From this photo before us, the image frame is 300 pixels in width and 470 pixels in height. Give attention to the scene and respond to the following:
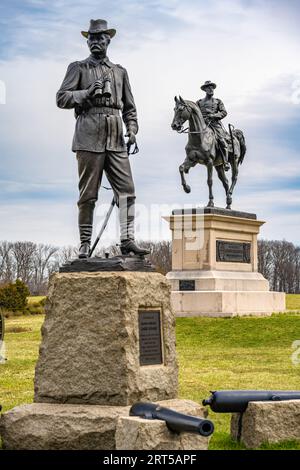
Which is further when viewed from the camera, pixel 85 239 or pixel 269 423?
pixel 85 239

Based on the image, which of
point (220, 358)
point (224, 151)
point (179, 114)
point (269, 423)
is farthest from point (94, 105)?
point (224, 151)

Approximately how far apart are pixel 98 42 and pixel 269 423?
414 centimetres

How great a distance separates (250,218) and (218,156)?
2.17m

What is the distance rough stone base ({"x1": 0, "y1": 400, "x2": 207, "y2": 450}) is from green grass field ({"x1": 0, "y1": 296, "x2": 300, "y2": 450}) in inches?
43.9

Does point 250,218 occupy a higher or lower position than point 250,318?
higher

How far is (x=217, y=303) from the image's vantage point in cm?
2320

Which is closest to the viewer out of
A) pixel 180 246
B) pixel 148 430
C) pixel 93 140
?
pixel 148 430

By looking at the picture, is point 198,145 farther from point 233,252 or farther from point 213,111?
point 233,252

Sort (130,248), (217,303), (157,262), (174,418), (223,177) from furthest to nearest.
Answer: (157,262), (223,177), (217,303), (130,248), (174,418)

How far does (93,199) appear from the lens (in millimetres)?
8812

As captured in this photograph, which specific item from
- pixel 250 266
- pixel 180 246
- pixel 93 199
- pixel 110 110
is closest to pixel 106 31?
pixel 110 110

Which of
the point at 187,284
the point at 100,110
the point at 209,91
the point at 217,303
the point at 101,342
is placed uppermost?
the point at 209,91
